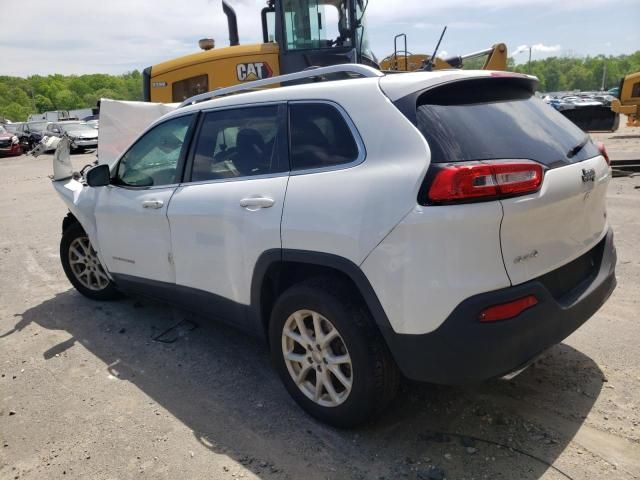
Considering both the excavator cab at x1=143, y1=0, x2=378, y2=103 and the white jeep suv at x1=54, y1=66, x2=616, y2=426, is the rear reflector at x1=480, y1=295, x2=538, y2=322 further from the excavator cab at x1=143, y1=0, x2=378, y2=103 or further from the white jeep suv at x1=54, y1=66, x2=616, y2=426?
the excavator cab at x1=143, y1=0, x2=378, y2=103

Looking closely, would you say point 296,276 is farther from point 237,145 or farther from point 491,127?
point 491,127

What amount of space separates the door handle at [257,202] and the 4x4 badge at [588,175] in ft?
5.36

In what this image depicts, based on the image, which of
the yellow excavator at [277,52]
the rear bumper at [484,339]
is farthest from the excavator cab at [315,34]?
the rear bumper at [484,339]

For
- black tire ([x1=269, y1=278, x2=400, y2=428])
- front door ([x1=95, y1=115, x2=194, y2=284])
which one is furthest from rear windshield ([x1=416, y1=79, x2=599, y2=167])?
front door ([x1=95, y1=115, x2=194, y2=284])

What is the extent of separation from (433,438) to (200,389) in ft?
5.07

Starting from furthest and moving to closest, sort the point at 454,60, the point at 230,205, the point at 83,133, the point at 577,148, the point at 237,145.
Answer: the point at 83,133 < the point at 454,60 < the point at 237,145 < the point at 230,205 < the point at 577,148

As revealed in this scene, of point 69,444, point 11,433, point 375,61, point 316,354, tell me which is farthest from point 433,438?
point 375,61

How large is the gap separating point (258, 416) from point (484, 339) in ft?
4.86

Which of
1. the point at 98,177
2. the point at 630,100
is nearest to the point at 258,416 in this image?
the point at 98,177

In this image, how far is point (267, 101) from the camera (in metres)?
3.24

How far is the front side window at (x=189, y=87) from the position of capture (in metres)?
8.89

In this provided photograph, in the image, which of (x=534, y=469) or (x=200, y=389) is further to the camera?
(x=200, y=389)

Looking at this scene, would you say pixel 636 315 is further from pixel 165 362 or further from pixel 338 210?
pixel 165 362

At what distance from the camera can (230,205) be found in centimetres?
322
